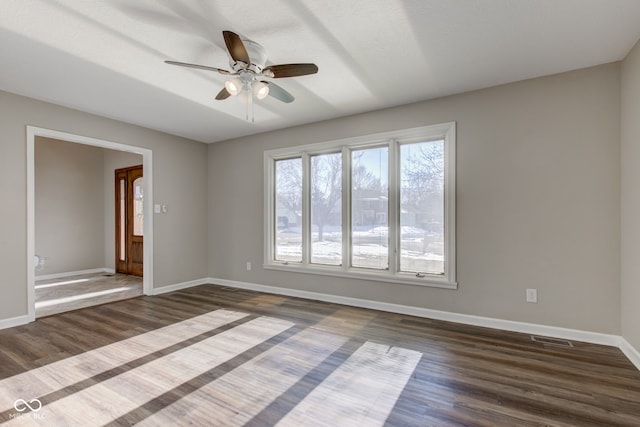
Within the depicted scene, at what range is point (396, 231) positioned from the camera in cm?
393

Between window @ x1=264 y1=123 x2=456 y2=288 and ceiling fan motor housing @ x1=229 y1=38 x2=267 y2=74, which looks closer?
ceiling fan motor housing @ x1=229 y1=38 x2=267 y2=74

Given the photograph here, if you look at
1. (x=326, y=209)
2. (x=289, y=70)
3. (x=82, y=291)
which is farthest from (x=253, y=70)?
(x=82, y=291)

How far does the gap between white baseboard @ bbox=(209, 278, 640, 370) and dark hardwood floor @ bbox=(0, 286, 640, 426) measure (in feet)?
0.31

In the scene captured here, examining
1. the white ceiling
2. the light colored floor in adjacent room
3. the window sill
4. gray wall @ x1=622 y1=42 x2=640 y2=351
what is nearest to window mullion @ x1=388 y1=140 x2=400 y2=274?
the window sill

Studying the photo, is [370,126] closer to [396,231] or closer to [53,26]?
[396,231]

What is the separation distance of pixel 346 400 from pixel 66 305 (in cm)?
422

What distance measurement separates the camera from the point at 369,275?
403cm

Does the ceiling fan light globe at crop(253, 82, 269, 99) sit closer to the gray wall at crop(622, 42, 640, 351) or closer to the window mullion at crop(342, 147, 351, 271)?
the window mullion at crop(342, 147, 351, 271)

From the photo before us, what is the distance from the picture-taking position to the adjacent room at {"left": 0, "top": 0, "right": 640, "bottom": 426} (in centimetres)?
208

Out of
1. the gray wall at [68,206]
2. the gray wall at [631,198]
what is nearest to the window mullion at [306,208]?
the gray wall at [631,198]

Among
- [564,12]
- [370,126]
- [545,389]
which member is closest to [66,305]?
[370,126]

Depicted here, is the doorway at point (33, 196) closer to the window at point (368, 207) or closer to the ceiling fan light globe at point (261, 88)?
the window at point (368, 207)

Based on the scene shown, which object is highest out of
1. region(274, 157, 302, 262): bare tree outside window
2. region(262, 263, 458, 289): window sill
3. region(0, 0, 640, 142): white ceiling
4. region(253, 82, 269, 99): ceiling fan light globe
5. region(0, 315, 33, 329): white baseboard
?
region(0, 0, 640, 142): white ceiling

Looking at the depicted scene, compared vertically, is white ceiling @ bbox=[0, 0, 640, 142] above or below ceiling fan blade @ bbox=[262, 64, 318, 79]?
above
